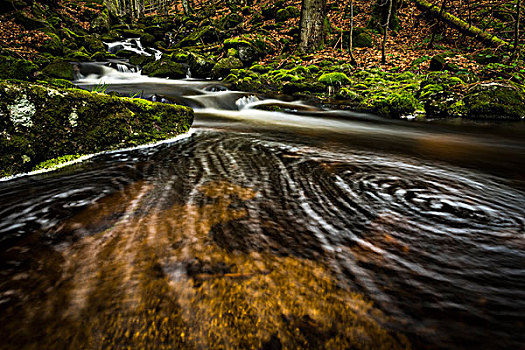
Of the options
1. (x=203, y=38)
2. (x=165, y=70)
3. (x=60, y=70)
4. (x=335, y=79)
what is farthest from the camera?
(x=203, y=38)

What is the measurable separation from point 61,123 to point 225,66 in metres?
13.2

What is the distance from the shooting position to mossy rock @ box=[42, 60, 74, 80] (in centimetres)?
1050

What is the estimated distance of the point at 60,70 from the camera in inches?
426

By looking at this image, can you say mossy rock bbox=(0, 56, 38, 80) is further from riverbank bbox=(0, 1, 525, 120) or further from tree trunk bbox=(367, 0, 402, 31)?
tree trunk bbox=(367, 0, 402, 31)

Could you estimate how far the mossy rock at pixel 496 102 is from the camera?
7805 mm

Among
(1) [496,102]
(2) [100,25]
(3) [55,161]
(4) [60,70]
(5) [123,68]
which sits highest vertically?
(2) [100,25]

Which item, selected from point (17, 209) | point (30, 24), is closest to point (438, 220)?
point (17, 209)

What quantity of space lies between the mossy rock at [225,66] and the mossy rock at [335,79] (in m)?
6.27

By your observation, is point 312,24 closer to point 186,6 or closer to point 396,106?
point 396,106

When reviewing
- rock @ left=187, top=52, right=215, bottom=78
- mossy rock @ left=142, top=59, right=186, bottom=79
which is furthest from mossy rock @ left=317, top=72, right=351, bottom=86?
mossy rock @ left=142, top=59, right=186, bottom=79

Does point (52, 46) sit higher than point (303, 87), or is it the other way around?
point (52, 46)

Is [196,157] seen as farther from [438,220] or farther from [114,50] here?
[114,50]

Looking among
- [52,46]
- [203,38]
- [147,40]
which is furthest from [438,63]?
[147,40]

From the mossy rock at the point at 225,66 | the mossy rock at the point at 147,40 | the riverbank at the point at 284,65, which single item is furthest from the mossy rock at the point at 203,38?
the mossy rock at the point at 225,66
